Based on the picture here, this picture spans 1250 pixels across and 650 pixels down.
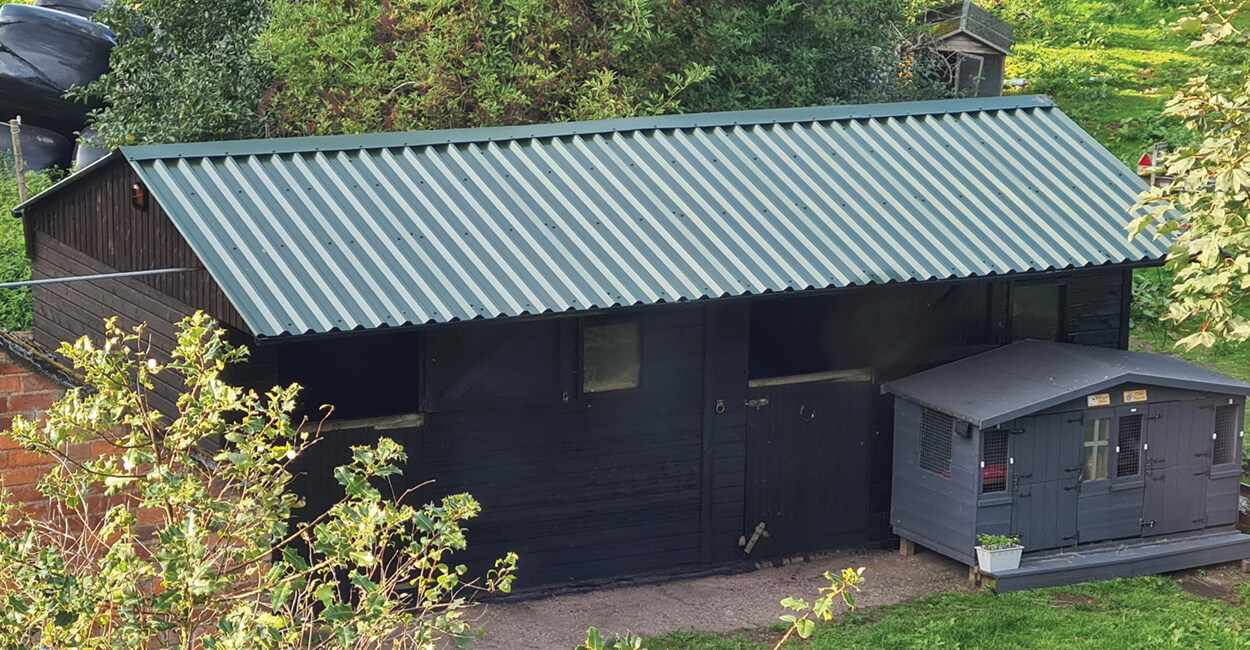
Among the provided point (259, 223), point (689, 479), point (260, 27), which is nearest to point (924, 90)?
point (260, 27)

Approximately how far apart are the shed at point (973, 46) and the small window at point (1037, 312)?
15.1 metres

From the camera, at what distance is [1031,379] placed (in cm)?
1412

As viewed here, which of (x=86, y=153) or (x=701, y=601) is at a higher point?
(x=86, y=153)

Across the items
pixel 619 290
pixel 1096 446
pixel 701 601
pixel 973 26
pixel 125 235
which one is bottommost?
pixel 701 601

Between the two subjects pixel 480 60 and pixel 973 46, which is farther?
pixel 973 46

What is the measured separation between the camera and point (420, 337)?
508 inches

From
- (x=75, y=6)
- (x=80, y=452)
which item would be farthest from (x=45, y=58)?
(x=80, y=452)

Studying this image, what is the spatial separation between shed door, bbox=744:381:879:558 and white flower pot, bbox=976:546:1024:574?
5.23 ft

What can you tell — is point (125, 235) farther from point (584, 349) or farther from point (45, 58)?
point (45, 58)

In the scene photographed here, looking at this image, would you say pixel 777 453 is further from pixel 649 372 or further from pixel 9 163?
pixel 9 163

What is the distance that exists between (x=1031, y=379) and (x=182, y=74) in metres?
14.0

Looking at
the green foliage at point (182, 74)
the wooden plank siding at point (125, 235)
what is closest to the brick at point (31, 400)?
the wooden plank siding at point (125, 235)

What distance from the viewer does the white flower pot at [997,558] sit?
13547 mm

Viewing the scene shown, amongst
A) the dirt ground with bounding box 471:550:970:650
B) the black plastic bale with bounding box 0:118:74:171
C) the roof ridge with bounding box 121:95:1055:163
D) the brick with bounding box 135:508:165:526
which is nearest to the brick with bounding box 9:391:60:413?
the brick with bounding box 135:508:165:526
